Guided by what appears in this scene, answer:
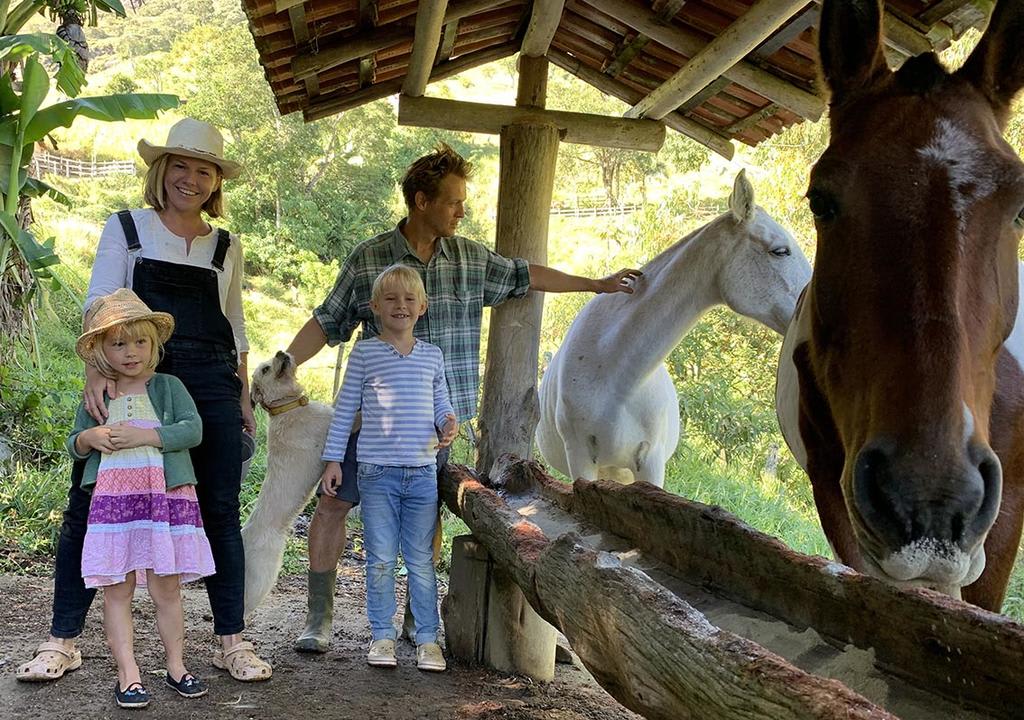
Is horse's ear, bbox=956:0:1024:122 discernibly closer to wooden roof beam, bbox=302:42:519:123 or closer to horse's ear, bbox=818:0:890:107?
horse's ear, bbox=818:0:890:107

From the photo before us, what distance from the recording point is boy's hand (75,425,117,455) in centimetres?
287

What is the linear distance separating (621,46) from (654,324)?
1.74 metres

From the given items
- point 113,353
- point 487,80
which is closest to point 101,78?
point 487,80

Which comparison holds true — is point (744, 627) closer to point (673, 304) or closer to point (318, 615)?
point (318, 615)

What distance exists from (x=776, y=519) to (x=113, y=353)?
7139 mm

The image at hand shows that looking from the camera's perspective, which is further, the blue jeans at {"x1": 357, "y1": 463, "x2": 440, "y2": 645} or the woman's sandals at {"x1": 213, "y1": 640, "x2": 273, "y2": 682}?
the blue jeans at {"x1": 357, "y1": 463, "x2": 440, "y2": 645}

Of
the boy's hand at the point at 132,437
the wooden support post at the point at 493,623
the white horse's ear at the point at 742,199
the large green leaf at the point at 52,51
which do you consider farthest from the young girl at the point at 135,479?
the white horse's ear at the point at 742,199

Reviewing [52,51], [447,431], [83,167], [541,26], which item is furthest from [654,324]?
[83,167]

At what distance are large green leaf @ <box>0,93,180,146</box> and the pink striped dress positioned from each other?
215cm

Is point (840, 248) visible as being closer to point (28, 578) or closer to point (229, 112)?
point (28, 578)

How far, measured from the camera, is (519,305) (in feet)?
15.8

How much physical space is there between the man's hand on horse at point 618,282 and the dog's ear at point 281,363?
1.51 metres

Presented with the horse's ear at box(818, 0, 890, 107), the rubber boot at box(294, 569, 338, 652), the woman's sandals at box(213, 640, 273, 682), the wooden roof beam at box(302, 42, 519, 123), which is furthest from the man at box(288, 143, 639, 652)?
the horse's ear at box(818, 0, 890, 107)

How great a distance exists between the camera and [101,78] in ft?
112
